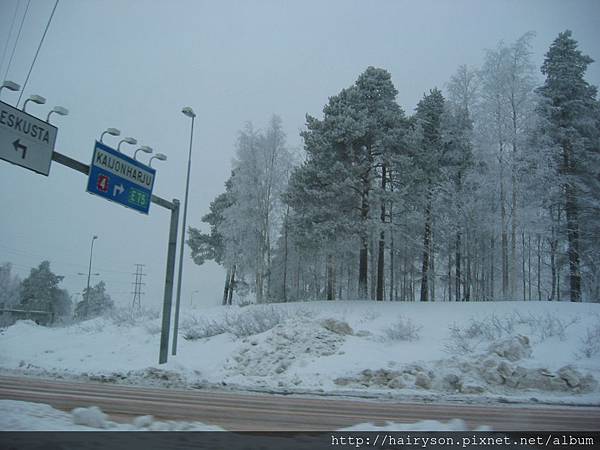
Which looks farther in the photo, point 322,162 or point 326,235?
point 322,162

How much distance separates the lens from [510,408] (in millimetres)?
8492

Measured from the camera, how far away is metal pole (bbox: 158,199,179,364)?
591 inches

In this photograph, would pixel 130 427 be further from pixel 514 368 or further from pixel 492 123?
pixel 492 123

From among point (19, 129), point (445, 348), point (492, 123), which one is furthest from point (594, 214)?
point (19, 129)

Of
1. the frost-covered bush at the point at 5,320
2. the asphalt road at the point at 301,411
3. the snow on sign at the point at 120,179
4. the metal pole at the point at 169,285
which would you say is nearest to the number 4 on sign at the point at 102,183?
the snow on sign at the point at 120,179

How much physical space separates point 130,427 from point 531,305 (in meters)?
19.6

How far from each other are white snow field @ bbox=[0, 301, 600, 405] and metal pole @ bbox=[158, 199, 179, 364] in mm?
706

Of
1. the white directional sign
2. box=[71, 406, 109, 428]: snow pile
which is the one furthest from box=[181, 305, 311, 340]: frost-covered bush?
box=[71, 406, 109, 428]: snow pile

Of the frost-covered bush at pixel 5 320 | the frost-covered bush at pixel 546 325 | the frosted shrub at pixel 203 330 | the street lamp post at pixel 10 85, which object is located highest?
the street lamp post at pixel 10 85

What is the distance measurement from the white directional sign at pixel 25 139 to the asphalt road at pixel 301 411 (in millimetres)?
5052

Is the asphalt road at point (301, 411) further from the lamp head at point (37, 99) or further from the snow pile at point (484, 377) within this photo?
the lamp head at point (37, 99)

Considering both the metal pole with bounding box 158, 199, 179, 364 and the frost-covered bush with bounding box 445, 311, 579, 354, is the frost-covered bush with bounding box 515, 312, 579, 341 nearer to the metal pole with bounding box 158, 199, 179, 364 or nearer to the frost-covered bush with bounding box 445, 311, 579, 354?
the frost-covered bush with bounding box 445, 311, 579, 354

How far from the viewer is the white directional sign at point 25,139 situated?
9859 mm

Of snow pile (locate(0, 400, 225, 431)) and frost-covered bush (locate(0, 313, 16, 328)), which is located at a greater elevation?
snow pile (locate(0, 400, 225, 431))
